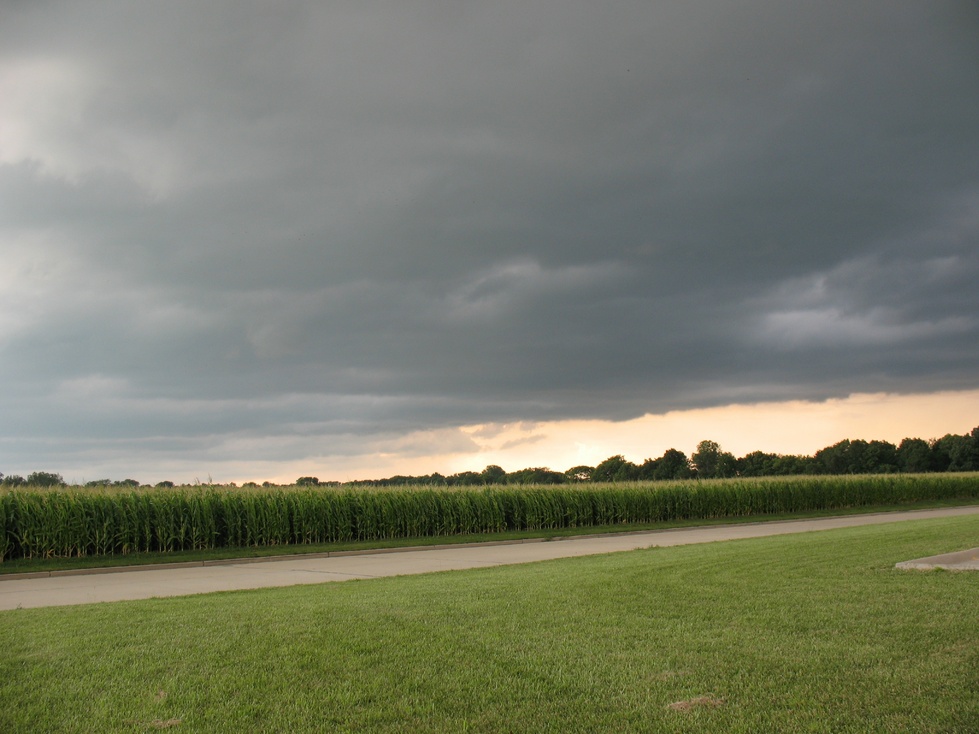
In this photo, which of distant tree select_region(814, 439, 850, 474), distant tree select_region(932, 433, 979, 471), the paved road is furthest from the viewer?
distant tree select_region(814, 439, 850, 474)

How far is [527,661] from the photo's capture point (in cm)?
549

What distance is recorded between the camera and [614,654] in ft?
18.4

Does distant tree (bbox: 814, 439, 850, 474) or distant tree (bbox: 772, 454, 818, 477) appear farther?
distant tree (bbox: 814, 439, 850, 474)

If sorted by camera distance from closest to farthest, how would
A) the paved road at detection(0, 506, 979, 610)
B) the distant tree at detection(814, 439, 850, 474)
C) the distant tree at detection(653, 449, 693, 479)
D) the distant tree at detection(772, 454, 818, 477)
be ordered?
the paved road at detection(0, 506, 979, 610) → the distant tree at detection(653, 449, 693, 479) → the distant tree at detection(772, 454, 818, 477) → the distant tree at detection(814, 439, 850, 474)

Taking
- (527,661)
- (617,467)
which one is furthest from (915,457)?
(527,661)

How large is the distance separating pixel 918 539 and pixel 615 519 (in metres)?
22.5

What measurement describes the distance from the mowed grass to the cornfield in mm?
13017

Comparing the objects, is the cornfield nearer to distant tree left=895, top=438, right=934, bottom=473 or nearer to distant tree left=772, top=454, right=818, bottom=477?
distant tree left=772, top=454, right=818, bottom=477

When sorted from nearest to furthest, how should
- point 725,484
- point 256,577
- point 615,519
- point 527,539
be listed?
point 256,577 → point 527,539 → point 615,519 → point 725,484

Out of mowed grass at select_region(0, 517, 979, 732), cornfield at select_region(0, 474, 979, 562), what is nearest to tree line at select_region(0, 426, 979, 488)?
cornfield at select_region(0, 474, 979, 562)

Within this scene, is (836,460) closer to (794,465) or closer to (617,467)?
(794,465)

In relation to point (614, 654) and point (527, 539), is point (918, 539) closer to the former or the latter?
point (614, 654)

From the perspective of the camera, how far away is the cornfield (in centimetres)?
1998

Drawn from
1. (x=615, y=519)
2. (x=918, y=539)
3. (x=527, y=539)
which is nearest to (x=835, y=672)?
(x=918, y=539)
